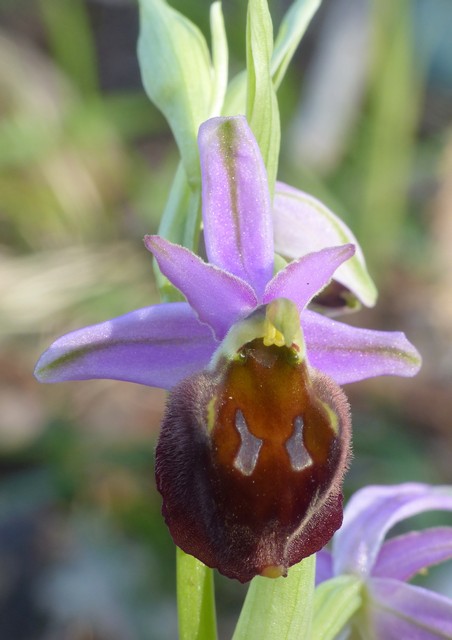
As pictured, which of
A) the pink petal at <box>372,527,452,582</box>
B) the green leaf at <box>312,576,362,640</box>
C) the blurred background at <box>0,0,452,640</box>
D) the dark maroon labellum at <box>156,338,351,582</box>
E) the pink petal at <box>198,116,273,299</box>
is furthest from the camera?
the blurred background at <box>0,0,452,640</box>

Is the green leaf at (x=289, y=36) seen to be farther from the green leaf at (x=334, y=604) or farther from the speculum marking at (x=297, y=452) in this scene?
the green leaf at (x=334, y=604)

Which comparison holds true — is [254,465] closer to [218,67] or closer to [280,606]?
[280,606]

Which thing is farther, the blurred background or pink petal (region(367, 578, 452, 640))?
the blurred background

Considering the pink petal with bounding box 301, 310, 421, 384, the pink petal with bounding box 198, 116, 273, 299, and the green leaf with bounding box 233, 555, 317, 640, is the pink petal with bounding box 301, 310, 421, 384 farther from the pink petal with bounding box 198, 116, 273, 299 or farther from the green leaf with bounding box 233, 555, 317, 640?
the green leaf with bounding box 233, 555, 317, 640

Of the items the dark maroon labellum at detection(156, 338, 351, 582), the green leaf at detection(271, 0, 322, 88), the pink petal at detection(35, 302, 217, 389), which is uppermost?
the green leaf at detection(271, 0, 322, 88)

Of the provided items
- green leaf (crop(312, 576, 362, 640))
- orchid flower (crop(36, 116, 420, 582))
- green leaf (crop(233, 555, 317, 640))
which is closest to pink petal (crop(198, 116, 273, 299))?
orchid flower (crop(36, 116, 420, 582))

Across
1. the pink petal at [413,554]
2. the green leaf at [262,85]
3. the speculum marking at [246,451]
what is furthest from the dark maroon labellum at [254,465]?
the pink petal at [413,554]

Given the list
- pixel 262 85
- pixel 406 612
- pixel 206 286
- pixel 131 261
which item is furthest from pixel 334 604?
pixel 131 261
